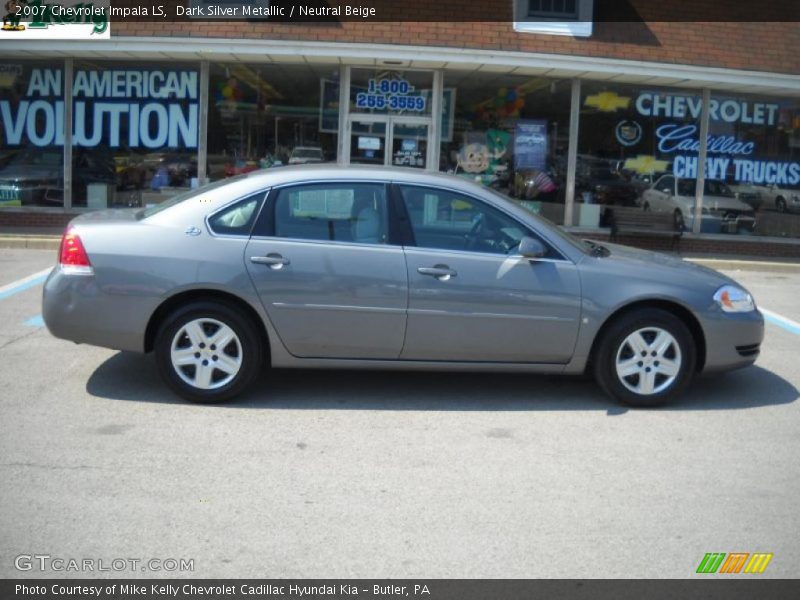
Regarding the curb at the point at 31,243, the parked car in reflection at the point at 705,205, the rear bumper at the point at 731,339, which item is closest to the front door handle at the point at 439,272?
the rear bumper at the point at 731,339

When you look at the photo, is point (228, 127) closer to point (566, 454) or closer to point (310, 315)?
point (310, 315)

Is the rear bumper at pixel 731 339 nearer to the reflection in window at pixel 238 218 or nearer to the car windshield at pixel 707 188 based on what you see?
the reflection in window at pixel 238 218

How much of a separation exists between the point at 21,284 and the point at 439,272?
6203 mm

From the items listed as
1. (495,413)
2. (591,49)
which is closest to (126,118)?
(591,49)

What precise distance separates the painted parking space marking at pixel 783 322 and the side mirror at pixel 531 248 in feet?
14.2

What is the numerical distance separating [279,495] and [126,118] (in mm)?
11429

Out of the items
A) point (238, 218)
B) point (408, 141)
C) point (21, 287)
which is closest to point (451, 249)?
point (238, 218)

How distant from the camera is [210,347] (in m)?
5.90

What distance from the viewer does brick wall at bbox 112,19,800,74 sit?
44.3 ft

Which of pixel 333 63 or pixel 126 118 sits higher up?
pixel 333 63

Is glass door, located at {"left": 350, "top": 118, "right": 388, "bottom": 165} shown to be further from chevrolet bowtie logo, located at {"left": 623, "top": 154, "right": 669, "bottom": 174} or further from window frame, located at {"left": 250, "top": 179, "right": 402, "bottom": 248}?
window frame, located at {"left": 250, "top": 179, "right": 402, "bottom": 248}

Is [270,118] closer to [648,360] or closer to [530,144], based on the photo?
[530,144]

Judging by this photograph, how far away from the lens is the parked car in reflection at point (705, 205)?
15266mm

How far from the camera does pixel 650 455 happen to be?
5.35 meters
